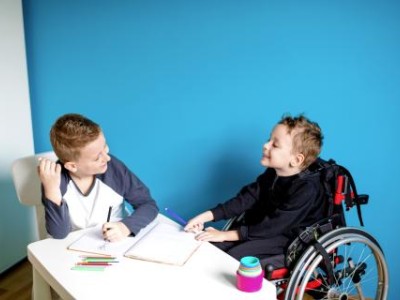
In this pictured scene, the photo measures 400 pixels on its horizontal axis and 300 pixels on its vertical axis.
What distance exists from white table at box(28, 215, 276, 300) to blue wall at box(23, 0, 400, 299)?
0.89m

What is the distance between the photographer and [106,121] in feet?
7.36

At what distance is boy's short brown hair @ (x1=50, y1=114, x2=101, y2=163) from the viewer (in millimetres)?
1396

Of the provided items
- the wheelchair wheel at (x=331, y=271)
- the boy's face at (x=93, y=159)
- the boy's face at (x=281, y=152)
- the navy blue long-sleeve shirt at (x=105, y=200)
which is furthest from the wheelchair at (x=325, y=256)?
the boy's face at (x=93, y=159)

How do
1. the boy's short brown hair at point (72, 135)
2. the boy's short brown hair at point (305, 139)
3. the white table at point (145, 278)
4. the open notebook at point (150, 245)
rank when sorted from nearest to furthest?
the white table at point (145, 278) → the open notebook at point (150, 245) → the boy's short brown hair at point (72, 135) → the boy's short brown hair at point (305, 139)

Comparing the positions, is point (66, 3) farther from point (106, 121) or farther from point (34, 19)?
point (106, 121)

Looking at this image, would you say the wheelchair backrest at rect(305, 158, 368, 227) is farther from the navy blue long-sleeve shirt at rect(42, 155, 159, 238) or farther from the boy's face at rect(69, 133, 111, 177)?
the boy's face at rect(69, 133, 111, 177)

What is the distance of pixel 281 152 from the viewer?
1528 millimetres

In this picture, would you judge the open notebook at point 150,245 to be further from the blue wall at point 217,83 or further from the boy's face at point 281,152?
the blue wall at point 217,83

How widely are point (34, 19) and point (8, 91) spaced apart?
46 centimetres

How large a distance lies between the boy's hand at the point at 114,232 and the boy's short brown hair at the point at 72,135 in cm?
30

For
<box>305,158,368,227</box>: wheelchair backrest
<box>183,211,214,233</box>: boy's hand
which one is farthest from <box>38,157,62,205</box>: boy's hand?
<box>305,158,368,227</box>: wheelchair backrest

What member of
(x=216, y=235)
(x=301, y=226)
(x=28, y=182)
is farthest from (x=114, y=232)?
(x=301, y=226)

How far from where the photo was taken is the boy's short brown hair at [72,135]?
1.40 m

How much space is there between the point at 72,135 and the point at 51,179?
0.56 ft
